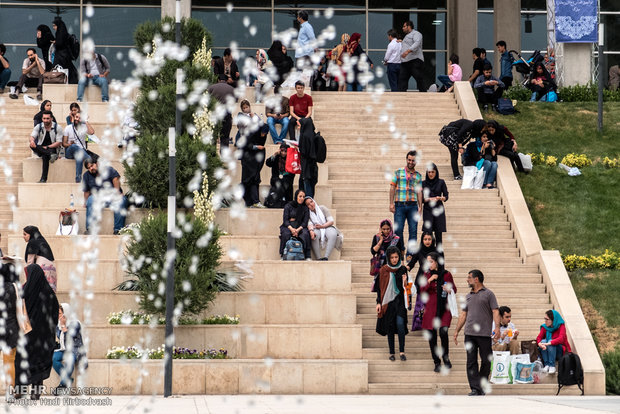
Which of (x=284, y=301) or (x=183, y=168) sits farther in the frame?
(x=183, y=168)

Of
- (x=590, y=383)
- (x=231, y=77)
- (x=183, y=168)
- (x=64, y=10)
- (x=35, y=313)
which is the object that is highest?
(x=64, y=10)

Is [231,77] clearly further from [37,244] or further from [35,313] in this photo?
[35,313]

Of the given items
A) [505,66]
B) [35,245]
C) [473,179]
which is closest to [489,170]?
[473,179]

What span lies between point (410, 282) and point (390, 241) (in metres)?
0.74

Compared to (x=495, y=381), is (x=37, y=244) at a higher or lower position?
higher

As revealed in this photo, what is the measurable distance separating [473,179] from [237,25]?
16242 mm

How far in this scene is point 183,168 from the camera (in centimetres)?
2002

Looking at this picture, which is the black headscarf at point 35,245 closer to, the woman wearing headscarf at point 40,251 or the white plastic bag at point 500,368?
the woman wearing headscarf at point 40,251

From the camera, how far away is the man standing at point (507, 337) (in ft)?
54.7

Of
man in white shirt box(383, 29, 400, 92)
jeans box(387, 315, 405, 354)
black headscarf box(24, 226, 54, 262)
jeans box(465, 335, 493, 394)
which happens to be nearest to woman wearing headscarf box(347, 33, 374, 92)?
man in white shirt box(383, 29, 400, 92)

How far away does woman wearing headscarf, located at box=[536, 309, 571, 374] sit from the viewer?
54.8 feet

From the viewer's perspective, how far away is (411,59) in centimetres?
2727

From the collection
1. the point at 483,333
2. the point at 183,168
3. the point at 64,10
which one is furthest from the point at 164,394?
the point at 64,10

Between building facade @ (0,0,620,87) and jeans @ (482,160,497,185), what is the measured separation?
1309 cm
